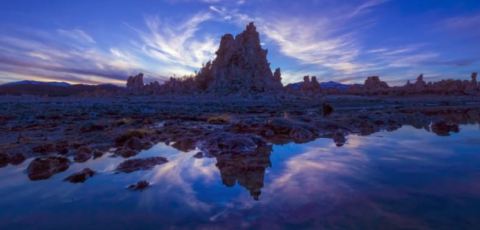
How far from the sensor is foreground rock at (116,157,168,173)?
5.88 meters

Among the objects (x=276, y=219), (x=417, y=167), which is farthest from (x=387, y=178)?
(x=276, y=219)

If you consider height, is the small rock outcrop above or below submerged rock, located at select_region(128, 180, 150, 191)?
above

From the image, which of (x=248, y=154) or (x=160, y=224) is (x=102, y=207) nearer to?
(x=160, y=224)

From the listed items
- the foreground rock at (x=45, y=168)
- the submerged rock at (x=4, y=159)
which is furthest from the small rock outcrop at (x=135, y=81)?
the foreground rock at (x=45, y=168)

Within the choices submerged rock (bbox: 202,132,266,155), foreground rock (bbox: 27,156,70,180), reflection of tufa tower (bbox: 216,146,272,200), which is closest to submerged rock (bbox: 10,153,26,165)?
foreground rock (bbox: 27,156,70,180)

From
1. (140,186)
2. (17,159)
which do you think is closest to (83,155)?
(17,159)

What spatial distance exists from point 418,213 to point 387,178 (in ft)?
Answer: 5.25

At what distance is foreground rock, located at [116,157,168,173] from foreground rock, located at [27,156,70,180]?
3.66 ft

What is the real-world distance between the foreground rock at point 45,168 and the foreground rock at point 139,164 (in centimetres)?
111

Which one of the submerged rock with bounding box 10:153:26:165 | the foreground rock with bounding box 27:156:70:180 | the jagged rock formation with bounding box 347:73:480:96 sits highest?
the jagged rock formation with bounding box 347:73:480:96

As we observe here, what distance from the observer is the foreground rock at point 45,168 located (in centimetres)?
548

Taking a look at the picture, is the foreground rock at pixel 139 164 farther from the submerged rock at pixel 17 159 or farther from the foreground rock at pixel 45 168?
the submerged rock at pixel 17 159

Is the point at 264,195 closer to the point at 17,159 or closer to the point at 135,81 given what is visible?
the point at 17,159

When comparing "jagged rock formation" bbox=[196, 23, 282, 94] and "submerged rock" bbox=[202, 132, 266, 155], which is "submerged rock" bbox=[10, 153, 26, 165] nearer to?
"submerged rock" bbox=[202, 132, 266, 155]
